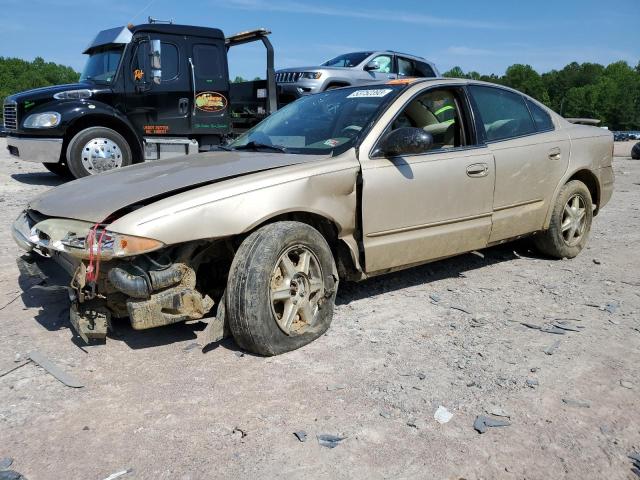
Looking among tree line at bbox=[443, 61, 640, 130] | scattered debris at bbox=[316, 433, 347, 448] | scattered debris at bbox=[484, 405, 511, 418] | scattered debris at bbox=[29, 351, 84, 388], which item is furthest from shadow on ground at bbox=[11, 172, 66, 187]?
tree line at bbox=[443, 61, 640, 130]

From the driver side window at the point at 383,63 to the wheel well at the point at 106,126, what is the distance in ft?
19.5

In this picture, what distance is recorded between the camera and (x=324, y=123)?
430cm

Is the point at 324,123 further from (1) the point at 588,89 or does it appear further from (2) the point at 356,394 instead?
(1) the point at 588,89

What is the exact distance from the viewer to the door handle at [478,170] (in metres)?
4.36

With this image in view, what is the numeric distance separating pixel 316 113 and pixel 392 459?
9.20ft

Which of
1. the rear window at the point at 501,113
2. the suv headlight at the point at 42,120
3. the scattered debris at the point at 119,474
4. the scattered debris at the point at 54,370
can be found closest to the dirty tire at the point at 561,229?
the rear window at the point at 501,113

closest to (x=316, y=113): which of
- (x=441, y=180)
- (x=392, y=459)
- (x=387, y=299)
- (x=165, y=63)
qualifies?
(x=441, y=180)

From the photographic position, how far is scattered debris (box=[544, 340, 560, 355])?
343cm

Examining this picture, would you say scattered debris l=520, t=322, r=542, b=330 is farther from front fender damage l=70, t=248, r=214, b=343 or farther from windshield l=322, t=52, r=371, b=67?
windshield l=322, t=52, r=371, b=67

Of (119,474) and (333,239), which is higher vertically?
(333,239)

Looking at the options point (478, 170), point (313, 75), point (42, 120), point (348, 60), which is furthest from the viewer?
point (348, 60)

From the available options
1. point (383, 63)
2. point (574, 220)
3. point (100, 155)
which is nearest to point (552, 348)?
point (574, 220)

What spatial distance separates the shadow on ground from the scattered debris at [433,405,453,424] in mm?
8335

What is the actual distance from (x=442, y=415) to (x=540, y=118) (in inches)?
136
